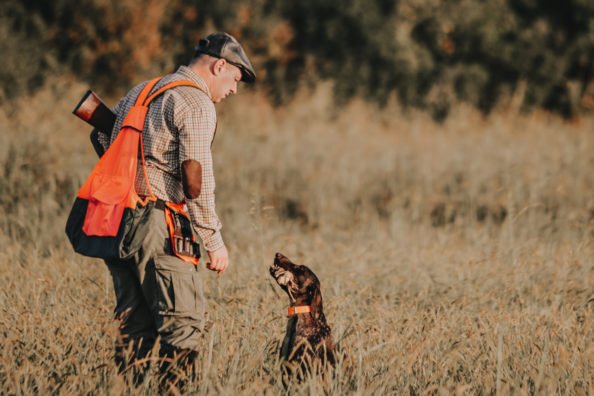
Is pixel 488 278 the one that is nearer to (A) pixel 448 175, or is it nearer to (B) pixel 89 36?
(A) pixel 448 175

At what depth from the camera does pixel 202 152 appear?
3.60m

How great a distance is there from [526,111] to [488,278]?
1151cm

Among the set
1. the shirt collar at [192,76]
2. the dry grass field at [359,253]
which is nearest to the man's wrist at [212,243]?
the dry grass field at [359,253]

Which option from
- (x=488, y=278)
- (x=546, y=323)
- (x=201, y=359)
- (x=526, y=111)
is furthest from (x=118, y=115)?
(x=526, y=111)

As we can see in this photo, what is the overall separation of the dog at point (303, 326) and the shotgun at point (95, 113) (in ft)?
3.43

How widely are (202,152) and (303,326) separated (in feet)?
3.02

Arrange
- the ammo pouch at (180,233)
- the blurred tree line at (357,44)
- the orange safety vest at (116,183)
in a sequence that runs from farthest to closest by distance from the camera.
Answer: the blurred tree line at (357,44)
the ammo pouch at (180,233)
the orange safety vest at (116,183)

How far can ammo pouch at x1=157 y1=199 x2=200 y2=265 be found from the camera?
3639 millimetres

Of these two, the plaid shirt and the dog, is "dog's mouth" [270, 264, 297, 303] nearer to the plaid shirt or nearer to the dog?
the dog

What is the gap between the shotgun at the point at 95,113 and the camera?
379 centimetres

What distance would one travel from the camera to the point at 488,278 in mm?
5793

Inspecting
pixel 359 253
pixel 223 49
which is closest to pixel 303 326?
pixel 223 49

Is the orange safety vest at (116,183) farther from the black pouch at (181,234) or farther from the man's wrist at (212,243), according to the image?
the man's wrist at (212,243)

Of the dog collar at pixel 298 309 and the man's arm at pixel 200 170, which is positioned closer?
the man's arm at pixel 200 170
